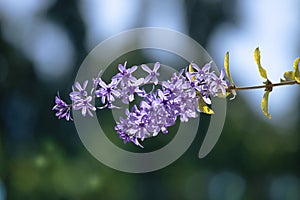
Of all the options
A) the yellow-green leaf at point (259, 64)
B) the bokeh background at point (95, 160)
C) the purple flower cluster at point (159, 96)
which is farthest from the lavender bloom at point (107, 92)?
the bokeh background at point (95, 160)

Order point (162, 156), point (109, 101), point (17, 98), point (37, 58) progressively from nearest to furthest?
1. point (109, 101)
2. point (162, 156)
3. point (37, 58)
4. point (17, 98)

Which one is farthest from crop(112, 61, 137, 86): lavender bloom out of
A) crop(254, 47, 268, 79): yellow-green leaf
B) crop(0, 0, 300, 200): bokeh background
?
crop(0, 0, 300, 200): bokeh background

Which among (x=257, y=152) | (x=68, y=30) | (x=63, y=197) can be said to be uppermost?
(x=68, y=30)

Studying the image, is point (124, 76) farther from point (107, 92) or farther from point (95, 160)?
point (95, 160)

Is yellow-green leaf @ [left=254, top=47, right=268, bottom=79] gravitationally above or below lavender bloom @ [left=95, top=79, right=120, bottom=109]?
above

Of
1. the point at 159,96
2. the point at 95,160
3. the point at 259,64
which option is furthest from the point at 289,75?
the point at 95,160

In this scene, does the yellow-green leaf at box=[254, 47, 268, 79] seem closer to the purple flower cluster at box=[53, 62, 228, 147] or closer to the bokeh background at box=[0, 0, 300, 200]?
the purple flower cluster at box=[53, 62, 228, 147]

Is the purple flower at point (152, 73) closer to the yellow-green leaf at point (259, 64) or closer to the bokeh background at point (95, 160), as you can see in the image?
the yellow-green leaf at point (259, 64)

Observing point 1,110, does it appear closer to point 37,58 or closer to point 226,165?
point 37,58

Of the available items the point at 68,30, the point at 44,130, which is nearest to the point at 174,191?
the point at 44,130
